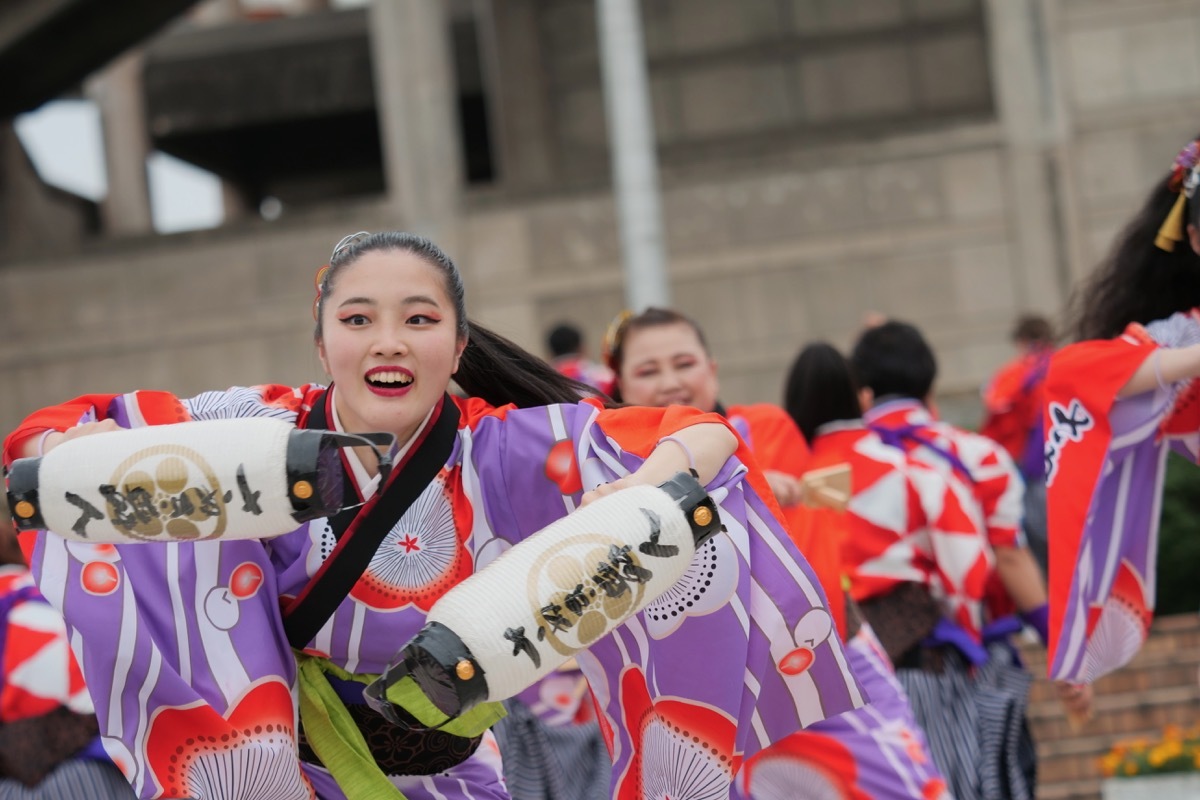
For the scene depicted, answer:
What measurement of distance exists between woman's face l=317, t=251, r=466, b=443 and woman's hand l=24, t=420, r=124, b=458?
408mm

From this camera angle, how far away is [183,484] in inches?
95.8

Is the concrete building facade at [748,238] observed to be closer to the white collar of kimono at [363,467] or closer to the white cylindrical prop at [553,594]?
the white collar of kimono at [363,467]

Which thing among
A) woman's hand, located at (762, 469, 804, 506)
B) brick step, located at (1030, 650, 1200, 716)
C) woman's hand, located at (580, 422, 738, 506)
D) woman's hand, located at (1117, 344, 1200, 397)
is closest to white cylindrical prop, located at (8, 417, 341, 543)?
woman's hand, located at (580, 422, 738, 506)

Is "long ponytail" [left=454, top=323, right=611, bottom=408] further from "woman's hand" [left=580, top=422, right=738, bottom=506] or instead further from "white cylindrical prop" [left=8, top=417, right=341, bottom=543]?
"white cylindrical prop" [left=8, top=417, right=341, bottom=543]

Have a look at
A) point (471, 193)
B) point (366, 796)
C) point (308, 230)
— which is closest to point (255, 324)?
point (308, 230)

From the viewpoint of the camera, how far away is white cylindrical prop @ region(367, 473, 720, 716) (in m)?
2.30

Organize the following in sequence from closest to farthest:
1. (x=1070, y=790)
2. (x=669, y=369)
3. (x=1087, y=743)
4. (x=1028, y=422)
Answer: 1. (x=669, y=369)
2. (x=1070, y=790)
3. (x=1087, y=743)
4. (x=1028, y=422)

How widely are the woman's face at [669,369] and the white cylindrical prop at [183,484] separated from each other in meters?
2.21

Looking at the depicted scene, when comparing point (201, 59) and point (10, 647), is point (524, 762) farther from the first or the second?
point (201, 59)

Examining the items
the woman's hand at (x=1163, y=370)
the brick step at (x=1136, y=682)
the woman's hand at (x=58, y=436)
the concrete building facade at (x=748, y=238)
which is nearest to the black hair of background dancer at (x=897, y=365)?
the woman's hand at (x=1163, y=370)

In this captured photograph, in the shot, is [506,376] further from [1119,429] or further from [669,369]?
[1119,429]

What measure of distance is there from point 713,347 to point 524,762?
24.7ft

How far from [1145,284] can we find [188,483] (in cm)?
275

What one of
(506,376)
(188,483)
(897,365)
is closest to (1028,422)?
(897,365)
